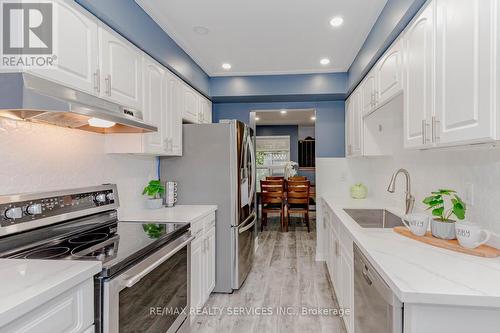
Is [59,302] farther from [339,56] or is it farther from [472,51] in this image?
[339,56]

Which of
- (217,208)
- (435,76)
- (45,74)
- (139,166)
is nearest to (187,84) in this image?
(139,166)

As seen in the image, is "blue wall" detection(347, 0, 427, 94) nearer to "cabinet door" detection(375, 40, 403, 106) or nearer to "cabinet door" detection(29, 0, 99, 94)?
"cabinet door" detection(375, 40, 403, 106)

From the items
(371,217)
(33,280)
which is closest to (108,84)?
(33,280)

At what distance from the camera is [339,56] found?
301 centimetres

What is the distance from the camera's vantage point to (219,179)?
271cm

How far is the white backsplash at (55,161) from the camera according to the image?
140cm

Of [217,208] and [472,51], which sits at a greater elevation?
[472,51]

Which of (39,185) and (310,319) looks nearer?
(39,185)

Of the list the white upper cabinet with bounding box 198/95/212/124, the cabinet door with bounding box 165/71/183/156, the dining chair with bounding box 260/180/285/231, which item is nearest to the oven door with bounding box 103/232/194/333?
the cabinet door with bounding box 165/71/183/156

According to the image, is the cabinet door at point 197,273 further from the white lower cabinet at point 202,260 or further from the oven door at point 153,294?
the oven door at point 153,294

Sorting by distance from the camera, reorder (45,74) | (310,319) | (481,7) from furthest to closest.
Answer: (310,319) < (45,74) < (481,7)

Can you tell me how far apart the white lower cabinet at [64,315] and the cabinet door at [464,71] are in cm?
158

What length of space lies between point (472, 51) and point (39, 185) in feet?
7.11

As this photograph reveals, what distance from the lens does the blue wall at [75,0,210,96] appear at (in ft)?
5.45
